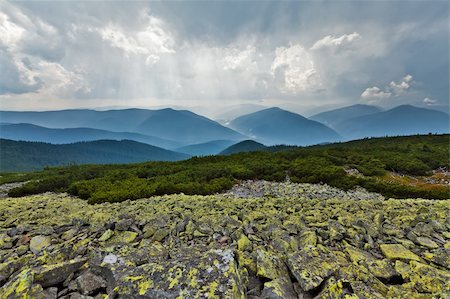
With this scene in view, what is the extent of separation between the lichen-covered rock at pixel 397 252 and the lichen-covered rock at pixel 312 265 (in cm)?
145

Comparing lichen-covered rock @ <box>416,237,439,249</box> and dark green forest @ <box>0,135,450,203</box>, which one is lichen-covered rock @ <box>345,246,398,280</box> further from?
dark green forest @ <box>0,135,450,203</box>

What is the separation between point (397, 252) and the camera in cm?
565

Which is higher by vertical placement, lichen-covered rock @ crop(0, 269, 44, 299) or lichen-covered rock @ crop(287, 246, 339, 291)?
lichen-covered rock @ crop(287, 246, 339, 291)

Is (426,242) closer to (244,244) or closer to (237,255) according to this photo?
(244,244)

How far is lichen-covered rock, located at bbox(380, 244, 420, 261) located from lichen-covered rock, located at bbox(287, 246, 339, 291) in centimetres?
145

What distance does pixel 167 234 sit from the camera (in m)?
7.12

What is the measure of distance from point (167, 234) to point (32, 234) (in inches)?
170

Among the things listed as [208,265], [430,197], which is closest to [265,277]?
[208,265]

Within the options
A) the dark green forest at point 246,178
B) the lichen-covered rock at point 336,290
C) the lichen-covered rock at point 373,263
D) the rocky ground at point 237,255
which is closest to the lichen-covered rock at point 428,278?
the rocky ground at point 237,255

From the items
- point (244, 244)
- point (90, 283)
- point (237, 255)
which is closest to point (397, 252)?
point (244, 244)

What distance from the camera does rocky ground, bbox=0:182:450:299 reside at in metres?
4.22

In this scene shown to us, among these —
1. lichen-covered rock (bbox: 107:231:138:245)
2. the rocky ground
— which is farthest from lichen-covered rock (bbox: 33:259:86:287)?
lichen-covered rock (bbox: 107:231:138:245)

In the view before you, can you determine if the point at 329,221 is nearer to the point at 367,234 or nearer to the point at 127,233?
the point at 367,234

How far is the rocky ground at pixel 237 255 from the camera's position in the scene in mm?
4219
